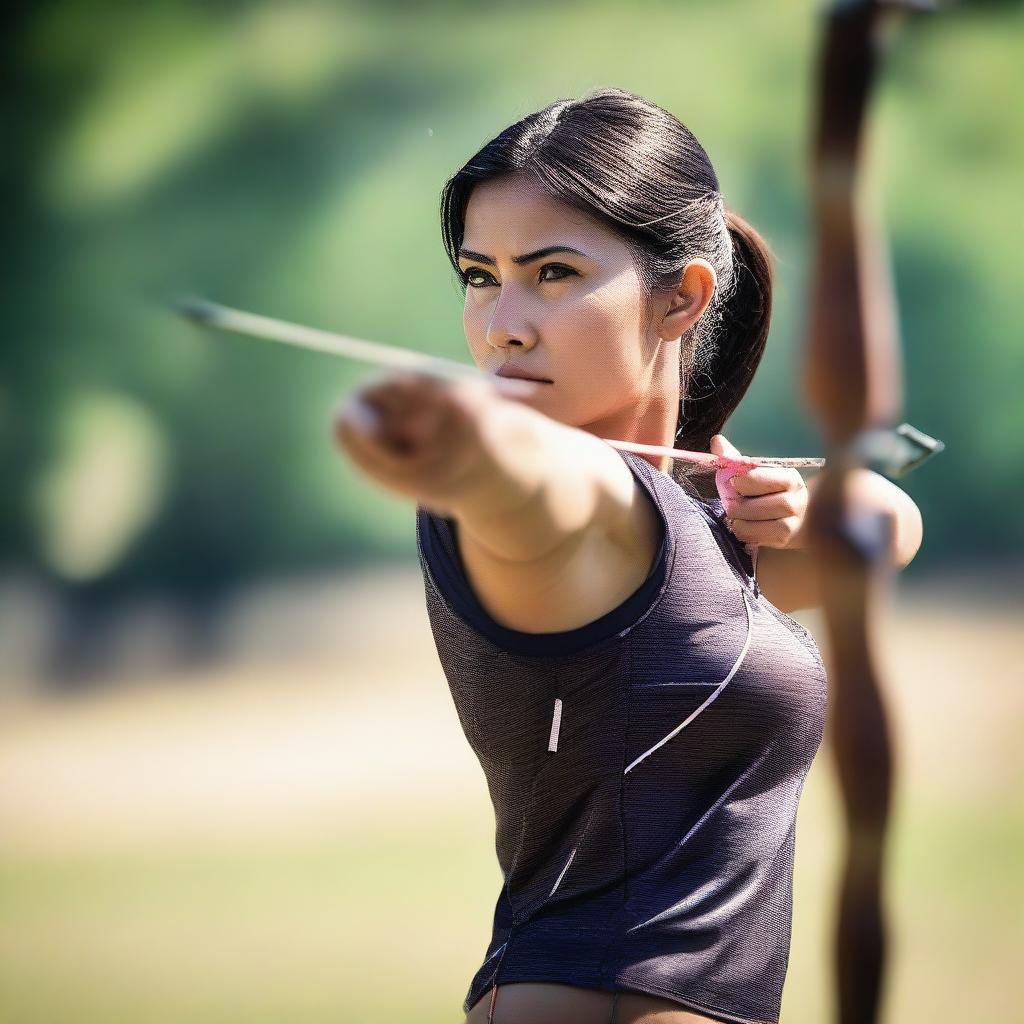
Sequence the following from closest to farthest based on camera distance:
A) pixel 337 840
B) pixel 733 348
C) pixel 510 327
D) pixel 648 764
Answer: pixel 648 764 < pixel 510 327 < pixel 733 348 < pixel 337 840

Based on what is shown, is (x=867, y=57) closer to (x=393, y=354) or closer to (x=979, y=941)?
(x=393, y=354)

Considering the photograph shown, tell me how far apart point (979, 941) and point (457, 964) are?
5.19 feet

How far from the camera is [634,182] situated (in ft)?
5.31

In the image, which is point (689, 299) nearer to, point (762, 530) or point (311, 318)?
point (762, 530)

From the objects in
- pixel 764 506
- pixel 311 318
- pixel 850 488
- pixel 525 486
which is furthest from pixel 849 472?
pixel 311 318

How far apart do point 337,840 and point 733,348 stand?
4.32m

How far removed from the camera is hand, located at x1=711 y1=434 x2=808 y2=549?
161 centimetres

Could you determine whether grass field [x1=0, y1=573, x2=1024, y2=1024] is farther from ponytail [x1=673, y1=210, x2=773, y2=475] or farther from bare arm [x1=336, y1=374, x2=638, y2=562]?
bare arm [x1=336, y1=374, x2=638, y2=562]

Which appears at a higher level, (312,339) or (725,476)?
(725,476)

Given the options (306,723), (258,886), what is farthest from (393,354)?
(306,723)

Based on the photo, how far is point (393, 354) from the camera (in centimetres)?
103

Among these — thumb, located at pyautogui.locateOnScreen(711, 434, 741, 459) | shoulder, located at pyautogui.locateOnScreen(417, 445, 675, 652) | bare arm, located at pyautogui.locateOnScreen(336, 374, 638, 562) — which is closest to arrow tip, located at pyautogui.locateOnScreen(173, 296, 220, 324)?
bare arm, located at pyautogui.locateOnScreen(336, 374, 638, 562)

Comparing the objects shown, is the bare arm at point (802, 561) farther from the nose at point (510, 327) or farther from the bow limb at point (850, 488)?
the bow limb at point (850, 488)

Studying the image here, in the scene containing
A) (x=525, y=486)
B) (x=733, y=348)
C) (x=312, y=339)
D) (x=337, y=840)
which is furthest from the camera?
(x=337, y=840)
